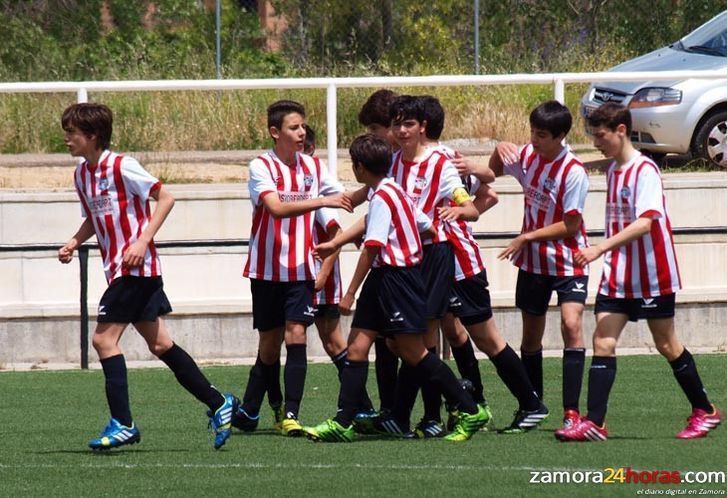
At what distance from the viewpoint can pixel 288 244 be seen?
7.95m

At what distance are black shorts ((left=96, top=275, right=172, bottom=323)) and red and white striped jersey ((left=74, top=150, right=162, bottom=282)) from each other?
0.04 metres

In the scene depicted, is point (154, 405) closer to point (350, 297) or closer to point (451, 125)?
point (350, 297)

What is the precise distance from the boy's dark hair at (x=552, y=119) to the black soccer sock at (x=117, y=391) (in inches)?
98.7

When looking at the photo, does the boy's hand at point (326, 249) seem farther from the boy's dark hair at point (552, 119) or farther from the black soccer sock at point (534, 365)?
the black soccer sock at point (534, 365)

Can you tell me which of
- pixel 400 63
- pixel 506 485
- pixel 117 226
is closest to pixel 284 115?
pixel 117 226

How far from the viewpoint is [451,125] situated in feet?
45.7

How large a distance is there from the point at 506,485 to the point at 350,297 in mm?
1411

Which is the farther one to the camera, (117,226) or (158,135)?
(158,135)

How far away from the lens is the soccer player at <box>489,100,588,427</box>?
784 cm

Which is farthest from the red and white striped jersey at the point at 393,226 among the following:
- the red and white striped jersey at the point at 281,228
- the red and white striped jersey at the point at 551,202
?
A: the red and white striped jersey at the point at 551,202

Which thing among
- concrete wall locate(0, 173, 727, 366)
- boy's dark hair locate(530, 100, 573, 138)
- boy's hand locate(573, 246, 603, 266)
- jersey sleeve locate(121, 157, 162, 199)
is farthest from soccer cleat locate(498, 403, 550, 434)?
concrete wall locate(0, 173, 727, 366)

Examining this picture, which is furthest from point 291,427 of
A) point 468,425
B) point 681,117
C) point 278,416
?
point 681,117

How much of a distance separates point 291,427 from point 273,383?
0.45 meters

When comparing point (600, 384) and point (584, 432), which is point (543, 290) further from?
point (584, 432)
